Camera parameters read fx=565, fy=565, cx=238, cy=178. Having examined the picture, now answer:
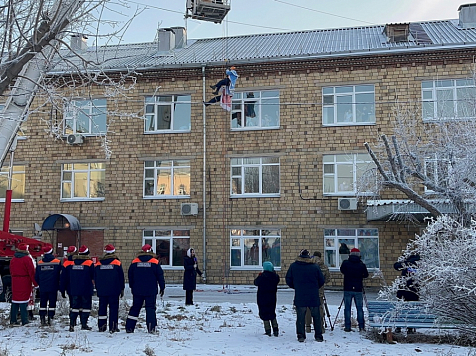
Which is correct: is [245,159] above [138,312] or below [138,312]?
above

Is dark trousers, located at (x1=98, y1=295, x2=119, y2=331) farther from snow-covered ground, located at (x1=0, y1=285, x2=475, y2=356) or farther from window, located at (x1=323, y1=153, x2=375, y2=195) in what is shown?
window, located at (x1=323, y1=153, x2=375, y2=195)

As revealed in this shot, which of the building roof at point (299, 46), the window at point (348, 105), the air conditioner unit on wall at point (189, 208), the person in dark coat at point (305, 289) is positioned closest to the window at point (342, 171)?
the window at point (348, 105)

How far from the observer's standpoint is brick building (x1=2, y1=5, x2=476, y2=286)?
2291cm

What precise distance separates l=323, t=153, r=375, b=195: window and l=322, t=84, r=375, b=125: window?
146cm

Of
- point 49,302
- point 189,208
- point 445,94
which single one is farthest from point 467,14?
point 49,302

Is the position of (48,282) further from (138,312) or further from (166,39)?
(166,39)

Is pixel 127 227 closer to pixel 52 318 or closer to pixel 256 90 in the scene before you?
pixel 256 90

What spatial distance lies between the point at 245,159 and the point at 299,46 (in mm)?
6288

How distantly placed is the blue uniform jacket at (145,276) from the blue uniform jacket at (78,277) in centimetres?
87

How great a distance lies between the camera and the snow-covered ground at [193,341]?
352 inches

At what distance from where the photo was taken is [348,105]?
77.4 feet

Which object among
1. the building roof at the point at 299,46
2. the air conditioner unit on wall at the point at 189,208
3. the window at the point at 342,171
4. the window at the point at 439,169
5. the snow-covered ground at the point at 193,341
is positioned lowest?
the snow-covered ground at the point at 193,341

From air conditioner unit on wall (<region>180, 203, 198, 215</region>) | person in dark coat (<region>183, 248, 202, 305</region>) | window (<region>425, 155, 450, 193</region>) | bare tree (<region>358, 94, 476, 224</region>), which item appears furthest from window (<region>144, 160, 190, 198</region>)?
window (<region>425, 155, 450, 193</region>)

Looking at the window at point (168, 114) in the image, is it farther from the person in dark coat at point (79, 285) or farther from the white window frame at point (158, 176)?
the person in dark coat at point (79, 285)
